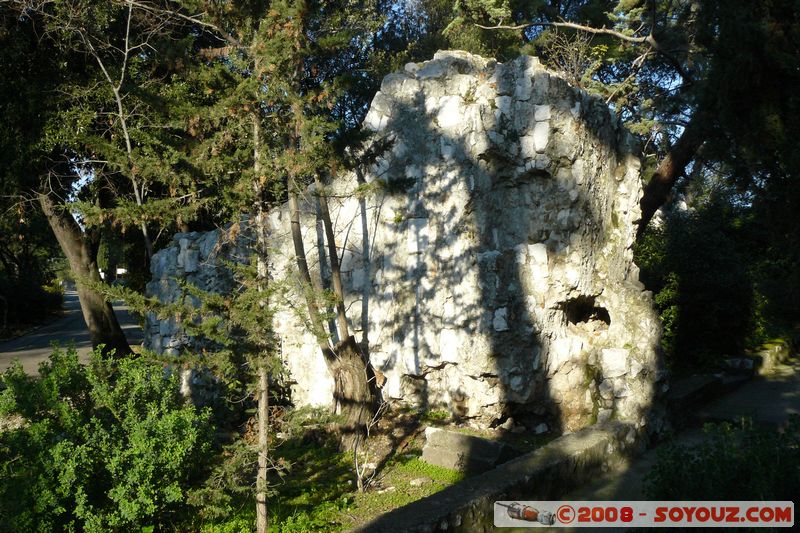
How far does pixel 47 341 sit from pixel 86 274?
8.87m

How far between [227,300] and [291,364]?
14.0 feet

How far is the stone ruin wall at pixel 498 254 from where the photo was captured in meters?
7.84

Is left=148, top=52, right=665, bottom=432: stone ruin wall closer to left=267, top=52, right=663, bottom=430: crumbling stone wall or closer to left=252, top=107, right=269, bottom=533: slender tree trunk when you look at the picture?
left=267, top=52, right=663, bottom=430: crumbling stone wall

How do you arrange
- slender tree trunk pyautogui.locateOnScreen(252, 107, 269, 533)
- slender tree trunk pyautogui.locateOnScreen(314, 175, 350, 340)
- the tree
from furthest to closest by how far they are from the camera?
the tree < slender tree trunk pyautogui.locateOnScreen(314, 175, 350, 340) < slender tree trunk pyautogui.locateOnScreen(252, 107, 269, 533)

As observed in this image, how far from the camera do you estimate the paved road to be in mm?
16391

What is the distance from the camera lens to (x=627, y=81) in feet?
48.0

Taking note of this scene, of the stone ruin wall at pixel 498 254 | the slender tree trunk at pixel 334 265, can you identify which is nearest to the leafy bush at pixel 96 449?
the slender tree trunk at pixel 334 265

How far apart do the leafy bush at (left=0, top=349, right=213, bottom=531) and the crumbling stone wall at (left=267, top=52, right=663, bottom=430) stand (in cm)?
264

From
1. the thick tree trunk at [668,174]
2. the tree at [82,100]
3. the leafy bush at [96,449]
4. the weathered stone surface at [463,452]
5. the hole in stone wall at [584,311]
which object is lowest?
the weathered stone surface at [463,452]

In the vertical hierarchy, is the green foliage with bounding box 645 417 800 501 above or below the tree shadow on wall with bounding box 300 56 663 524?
below

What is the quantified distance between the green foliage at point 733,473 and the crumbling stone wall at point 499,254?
11.4 feet

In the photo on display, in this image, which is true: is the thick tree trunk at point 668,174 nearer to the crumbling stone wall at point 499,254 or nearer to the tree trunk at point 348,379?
the crumbling stone wall at point 499,254

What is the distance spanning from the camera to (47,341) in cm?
2084

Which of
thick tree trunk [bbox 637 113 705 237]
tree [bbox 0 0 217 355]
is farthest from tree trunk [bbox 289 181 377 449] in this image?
thick tree trunk [bbox 637 113 705 237]
